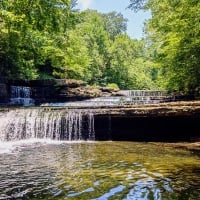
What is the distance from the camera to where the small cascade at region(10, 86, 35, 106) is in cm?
2306

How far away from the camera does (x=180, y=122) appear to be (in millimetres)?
14719

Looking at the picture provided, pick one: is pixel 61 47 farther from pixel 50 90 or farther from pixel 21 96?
pixel 21 96

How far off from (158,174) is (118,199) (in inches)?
80.6

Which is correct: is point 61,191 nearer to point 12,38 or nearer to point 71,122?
point 71,122

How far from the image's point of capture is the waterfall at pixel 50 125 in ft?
47.4

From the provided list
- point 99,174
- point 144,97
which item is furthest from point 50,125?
point 144,97

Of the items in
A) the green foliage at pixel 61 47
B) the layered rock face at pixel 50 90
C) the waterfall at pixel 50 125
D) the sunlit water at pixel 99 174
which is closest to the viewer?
the sunlit water at pixel 99 174

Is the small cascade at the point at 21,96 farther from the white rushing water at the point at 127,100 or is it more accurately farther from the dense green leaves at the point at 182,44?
the dense green leaves at the point at 182,44

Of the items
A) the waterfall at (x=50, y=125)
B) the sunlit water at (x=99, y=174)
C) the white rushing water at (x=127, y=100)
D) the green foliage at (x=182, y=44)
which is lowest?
the sunlit water at (x=99, y=174)

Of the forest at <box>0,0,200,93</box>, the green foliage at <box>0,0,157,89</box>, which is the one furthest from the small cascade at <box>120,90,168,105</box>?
the green foliage at <box>0,0,157,89</box>

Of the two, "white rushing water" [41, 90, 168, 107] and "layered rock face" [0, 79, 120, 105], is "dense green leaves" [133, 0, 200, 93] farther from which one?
"layered rock face" [0, 79, 120, 105]

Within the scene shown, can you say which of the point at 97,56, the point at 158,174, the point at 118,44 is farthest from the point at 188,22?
the point at 118,44

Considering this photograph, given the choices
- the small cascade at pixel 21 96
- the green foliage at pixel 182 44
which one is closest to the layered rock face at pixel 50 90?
the small cascade at pixel 21 96

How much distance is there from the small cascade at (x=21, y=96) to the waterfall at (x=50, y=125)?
26.2 feet
